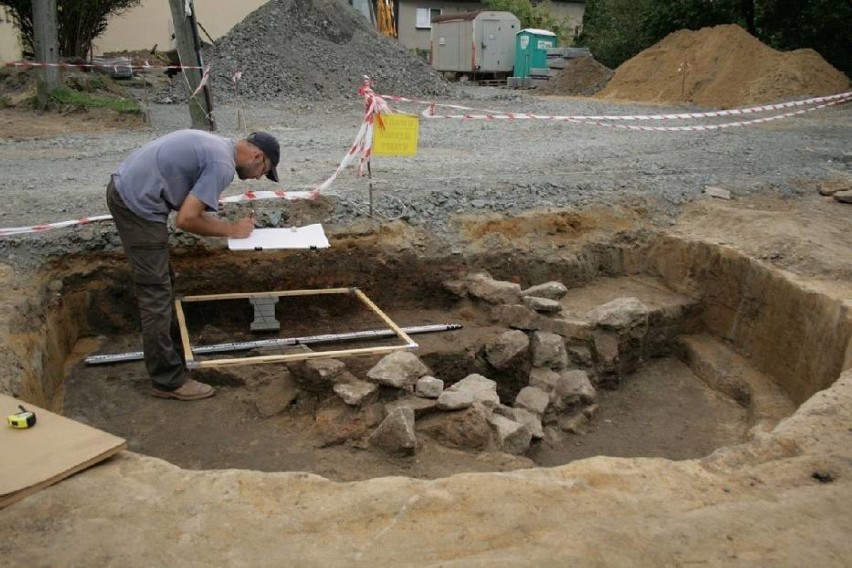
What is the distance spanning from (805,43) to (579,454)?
21789 mm

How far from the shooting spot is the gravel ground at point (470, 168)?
21.7 ft

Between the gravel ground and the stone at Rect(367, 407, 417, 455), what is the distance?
2.53 metres

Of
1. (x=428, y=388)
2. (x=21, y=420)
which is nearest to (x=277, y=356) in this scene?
(x=428, y=388)

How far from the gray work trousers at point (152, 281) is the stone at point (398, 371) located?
1.34 m

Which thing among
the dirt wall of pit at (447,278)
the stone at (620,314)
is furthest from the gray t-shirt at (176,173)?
the stone at (620,314)

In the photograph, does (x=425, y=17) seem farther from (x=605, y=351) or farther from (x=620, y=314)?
(x=605, y=351)

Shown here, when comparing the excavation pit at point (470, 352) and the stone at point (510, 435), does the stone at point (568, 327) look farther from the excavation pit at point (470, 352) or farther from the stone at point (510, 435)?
the stone at point (510, 435)

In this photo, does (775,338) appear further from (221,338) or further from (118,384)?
(118,384)

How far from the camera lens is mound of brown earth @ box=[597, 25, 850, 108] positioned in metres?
17.7

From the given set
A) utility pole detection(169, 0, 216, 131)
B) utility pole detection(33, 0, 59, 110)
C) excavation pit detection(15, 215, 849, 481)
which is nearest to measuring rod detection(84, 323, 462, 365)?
excavation pit detection(15, 215, 849, 481)

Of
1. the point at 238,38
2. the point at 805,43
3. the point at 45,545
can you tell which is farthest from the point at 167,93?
the point at 805,43

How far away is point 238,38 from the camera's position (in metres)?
18.4

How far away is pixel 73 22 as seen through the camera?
62.0 ft

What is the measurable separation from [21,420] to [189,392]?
1.59 m
